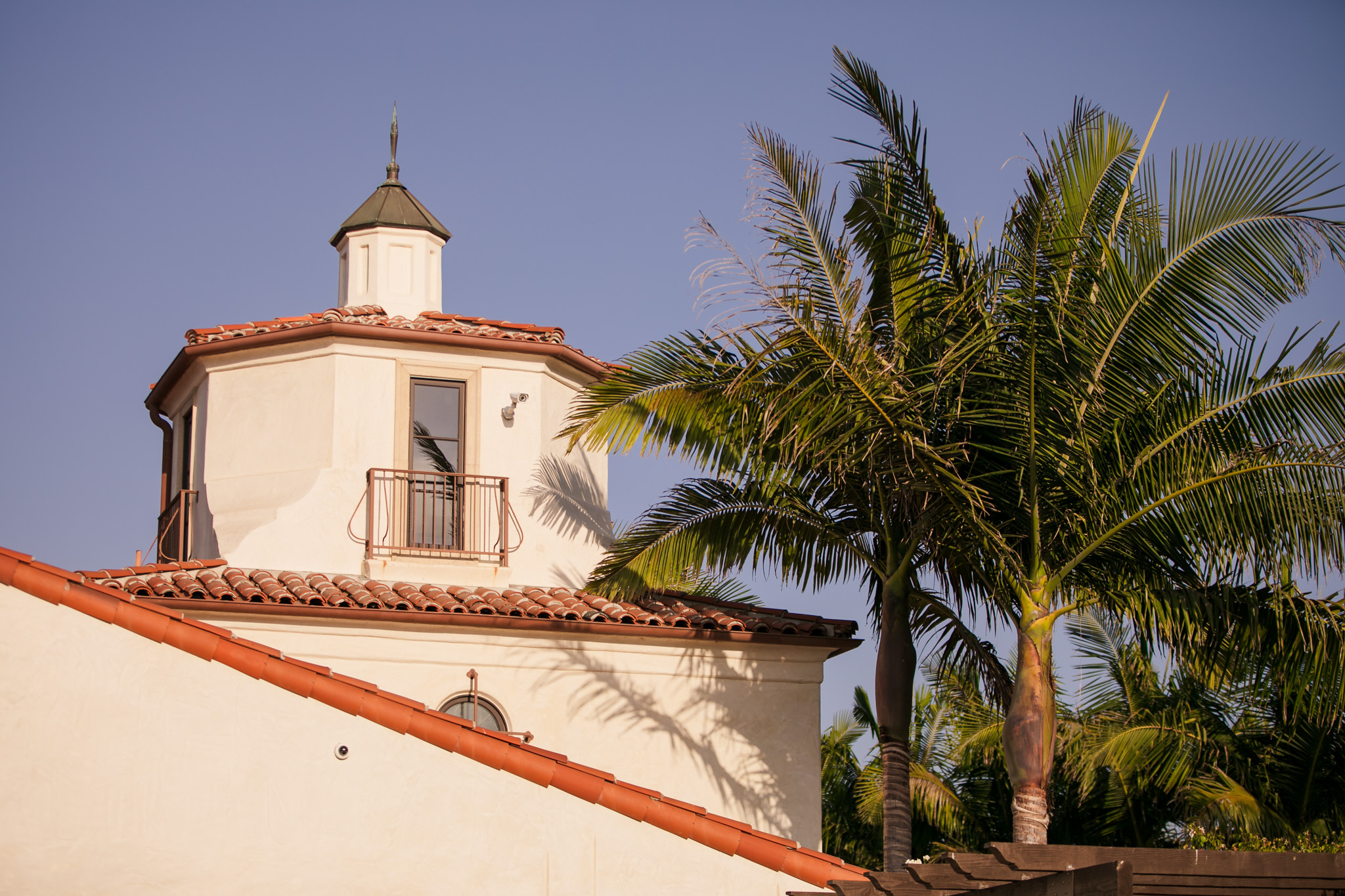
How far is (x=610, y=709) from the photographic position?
1507cm

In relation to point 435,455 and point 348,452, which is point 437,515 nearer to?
point 435,455

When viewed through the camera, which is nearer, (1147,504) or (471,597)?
(1147,504)

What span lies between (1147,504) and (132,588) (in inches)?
361

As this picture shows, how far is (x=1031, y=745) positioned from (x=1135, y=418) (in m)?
2.96

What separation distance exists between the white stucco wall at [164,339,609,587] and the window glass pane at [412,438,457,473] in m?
0.18

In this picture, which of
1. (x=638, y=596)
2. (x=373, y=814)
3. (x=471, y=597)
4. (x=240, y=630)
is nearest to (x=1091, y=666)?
(x=638, y=596)

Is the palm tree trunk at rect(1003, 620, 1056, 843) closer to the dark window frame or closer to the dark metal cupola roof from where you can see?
the dark window frame

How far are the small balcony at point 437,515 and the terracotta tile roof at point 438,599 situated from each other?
0.60 m

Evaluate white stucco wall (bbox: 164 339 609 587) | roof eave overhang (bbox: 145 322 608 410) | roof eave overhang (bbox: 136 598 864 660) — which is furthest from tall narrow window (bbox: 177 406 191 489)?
roof eave overhang (bbox: 136 598 864 660)

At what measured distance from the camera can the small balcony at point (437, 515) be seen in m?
16.6

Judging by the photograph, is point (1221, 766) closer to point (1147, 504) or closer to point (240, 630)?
point (1147, 504)

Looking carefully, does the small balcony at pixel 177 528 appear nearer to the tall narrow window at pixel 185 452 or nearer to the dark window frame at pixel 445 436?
the tall narrow window at pixel 185 452

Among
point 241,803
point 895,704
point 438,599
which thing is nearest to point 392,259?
point 438,599

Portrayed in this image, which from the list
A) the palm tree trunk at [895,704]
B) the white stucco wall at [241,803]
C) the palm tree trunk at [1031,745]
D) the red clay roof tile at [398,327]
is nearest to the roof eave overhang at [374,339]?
the red clay roof tile at [398,327]
